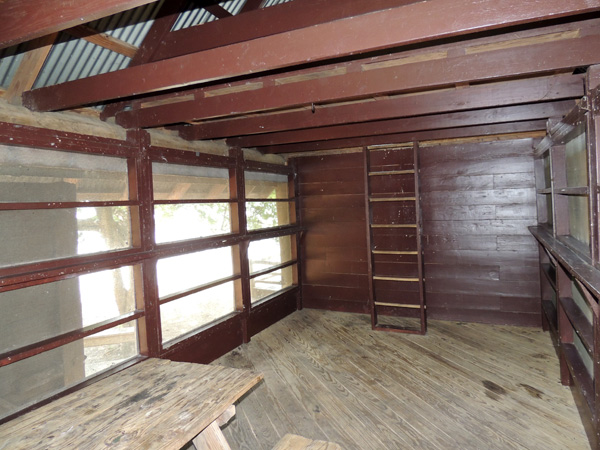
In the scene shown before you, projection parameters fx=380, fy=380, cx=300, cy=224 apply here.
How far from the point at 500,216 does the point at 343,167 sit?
1.99m

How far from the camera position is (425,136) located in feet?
13.2

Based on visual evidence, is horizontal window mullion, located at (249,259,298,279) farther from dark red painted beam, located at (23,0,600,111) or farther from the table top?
dark red painted beam, located at (23,0,600,111)

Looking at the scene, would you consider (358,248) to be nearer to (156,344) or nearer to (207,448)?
(156,344)

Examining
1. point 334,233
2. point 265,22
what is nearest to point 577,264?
point 265,22

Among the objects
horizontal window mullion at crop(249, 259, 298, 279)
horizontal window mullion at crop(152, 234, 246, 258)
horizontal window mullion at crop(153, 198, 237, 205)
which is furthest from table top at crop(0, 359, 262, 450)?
horizontal window mullion at crop(249, 259, 298, 279)

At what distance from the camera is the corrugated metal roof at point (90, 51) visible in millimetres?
2152

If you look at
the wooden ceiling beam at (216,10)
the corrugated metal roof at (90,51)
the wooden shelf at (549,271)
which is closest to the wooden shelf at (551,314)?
the wooden shelf at (549,271)

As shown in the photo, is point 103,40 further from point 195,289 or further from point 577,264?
point 577,264

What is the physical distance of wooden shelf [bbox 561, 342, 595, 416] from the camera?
209cm

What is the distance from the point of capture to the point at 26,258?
2.31 m

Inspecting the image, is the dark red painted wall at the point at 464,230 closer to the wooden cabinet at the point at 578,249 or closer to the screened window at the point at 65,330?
the wooden cabinet at the point at 578,249

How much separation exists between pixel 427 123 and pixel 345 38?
211cm

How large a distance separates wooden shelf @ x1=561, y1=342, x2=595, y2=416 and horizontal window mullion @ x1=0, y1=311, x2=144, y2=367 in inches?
117

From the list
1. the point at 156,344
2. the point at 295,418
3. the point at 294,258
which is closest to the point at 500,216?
the point at 294,258
